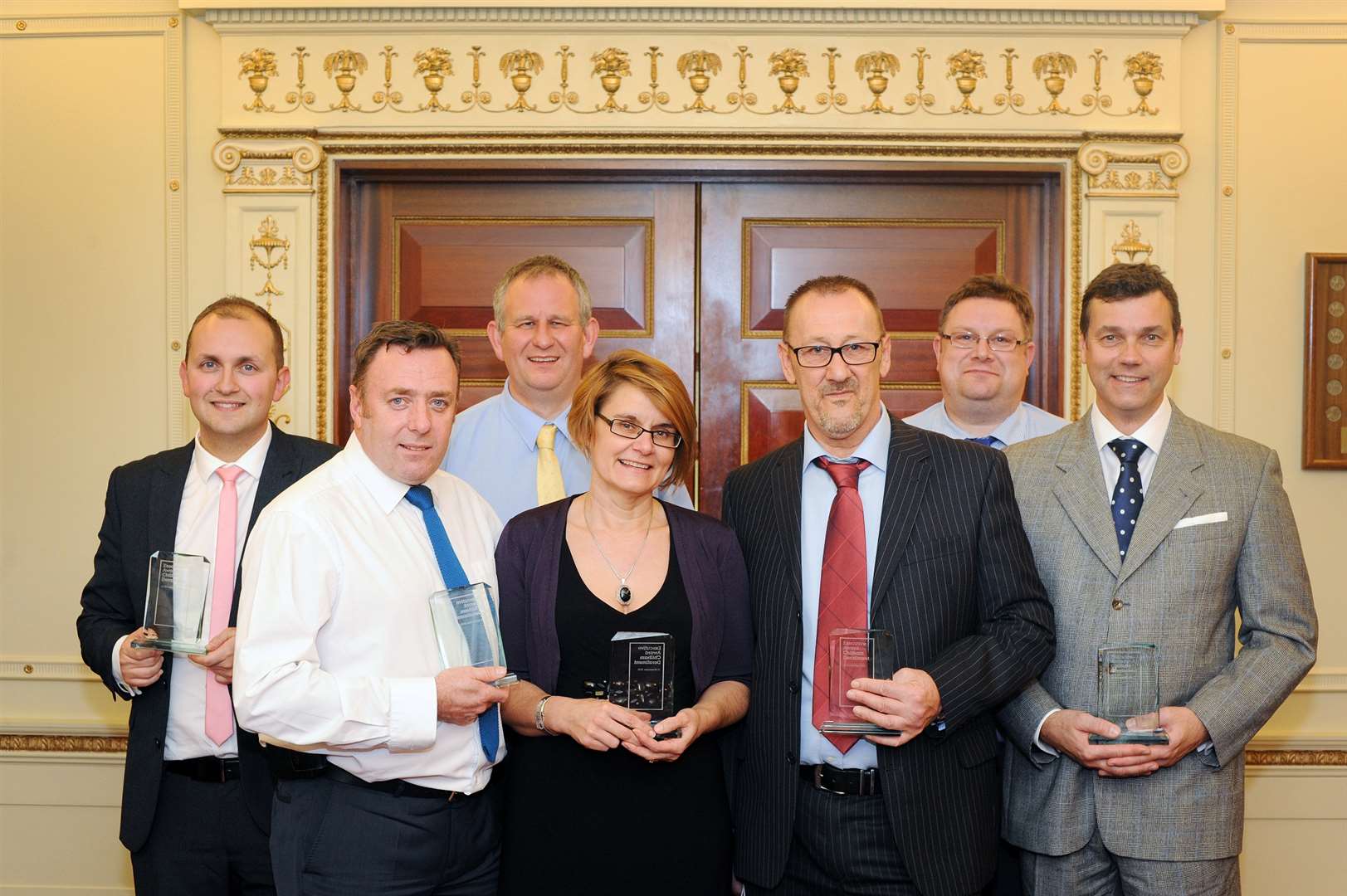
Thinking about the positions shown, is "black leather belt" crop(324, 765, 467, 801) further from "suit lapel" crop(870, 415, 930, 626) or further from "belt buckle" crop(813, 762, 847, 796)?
"suit lapel" crop(870, 415, 930, 626)

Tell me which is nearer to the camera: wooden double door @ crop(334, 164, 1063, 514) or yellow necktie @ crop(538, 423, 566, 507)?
yellow necktie @ crop(538, 423, 566, 507)

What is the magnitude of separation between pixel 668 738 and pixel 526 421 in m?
1.19

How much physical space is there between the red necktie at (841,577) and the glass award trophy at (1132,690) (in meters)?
0.47

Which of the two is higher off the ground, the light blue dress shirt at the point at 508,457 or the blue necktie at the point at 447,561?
the light blue dress shirt at the point at 508,457

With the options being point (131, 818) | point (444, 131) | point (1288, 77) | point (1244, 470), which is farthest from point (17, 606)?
point (1288, 77)

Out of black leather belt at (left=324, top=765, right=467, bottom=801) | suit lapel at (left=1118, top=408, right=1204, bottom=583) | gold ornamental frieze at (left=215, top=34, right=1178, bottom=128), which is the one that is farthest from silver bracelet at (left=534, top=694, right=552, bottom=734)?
gold ornamental frieze at (left=215, top=34, right=1178, bottom=128)

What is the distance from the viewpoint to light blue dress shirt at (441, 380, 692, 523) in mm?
3084

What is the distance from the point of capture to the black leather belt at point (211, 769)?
2605 mm

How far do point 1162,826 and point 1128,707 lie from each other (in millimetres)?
275

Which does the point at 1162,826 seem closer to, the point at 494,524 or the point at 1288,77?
the point at 494,524

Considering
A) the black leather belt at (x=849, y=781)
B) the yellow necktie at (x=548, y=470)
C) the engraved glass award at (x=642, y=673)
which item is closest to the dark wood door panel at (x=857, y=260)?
the yellow necktie at (x=548, y=470)

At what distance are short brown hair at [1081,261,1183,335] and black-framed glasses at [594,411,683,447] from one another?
966 millimetres

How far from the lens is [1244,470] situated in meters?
2.48

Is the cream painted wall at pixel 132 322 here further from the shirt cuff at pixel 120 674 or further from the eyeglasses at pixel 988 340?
the shirt cuff at pixel 120 674
